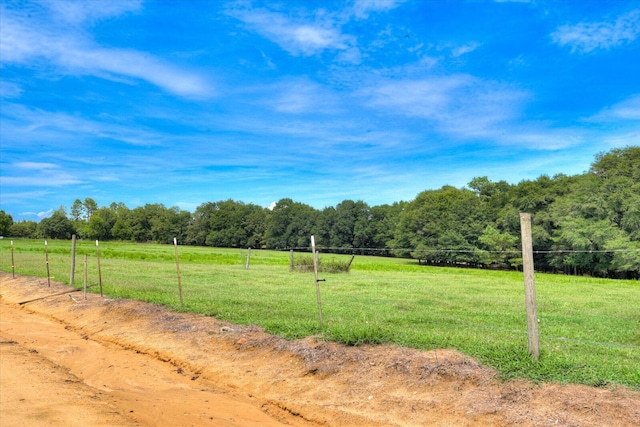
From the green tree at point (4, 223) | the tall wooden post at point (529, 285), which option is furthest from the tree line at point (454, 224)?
the tall wooden post at point (529, 285)

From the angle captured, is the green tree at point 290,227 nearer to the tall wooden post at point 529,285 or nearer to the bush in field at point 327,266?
the bush in field at point 327,266

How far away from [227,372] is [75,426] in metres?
2.52

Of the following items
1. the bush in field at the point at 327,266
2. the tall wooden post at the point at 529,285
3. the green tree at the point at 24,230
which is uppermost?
the green tree at the point at 24,230

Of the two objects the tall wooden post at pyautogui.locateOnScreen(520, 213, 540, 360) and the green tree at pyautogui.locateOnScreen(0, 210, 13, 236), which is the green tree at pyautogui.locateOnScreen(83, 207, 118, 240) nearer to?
the green tree at pyautogui.locateOnScreen(0, 210, 13, 236)

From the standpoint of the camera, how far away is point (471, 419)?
4910 mm

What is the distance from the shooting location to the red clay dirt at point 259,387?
500 centimetres

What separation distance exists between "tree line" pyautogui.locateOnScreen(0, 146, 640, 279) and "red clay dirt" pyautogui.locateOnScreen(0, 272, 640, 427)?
19.9ft

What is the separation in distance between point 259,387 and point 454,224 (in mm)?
62120

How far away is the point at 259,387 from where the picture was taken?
663 cm

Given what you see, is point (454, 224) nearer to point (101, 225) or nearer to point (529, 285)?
point (529, 285)

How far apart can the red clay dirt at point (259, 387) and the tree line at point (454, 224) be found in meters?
6.07

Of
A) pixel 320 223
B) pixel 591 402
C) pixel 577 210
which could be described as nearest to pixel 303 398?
pixel 591 402

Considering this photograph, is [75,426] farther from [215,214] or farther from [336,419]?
[215,214]

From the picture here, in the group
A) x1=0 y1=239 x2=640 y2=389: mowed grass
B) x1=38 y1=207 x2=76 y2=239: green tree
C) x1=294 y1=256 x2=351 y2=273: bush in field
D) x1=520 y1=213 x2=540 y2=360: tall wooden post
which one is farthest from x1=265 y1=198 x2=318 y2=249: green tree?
x1=520 y1=213 x2=540 y2=360: tall wooden post
